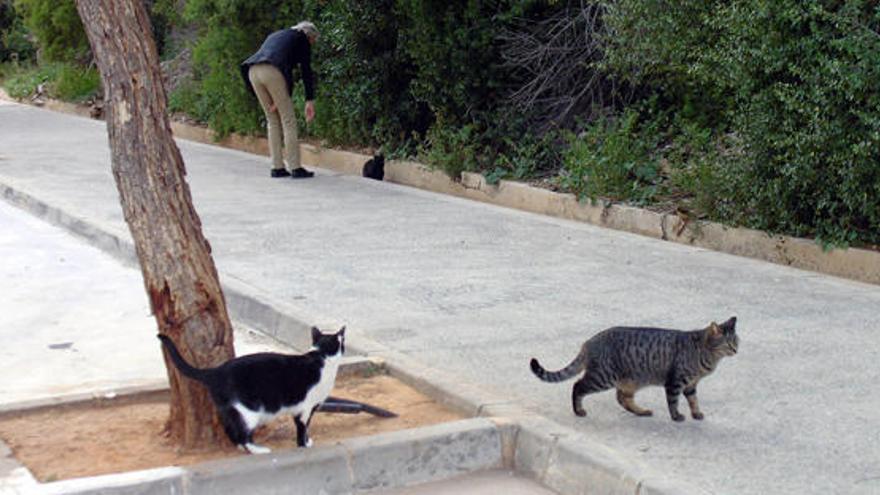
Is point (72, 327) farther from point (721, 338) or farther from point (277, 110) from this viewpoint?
point (277, 110)

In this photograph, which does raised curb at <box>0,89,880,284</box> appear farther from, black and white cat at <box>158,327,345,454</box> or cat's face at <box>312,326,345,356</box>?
black and white cat at <box>158,327,345,454</box>

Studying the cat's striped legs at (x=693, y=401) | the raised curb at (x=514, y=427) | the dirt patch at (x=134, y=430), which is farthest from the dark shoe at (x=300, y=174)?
the cat's striped legs at (x=693, y=401)

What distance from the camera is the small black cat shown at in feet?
50.2

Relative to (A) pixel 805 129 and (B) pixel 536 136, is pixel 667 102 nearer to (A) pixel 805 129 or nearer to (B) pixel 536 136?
(B) pixel 536 136

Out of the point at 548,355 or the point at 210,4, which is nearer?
the point at 548,355

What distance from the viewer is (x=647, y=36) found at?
1150 centimetres

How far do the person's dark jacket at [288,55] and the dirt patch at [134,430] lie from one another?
8588 mm

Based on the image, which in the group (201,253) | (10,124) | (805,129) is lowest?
(10,124)

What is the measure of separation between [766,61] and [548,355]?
3725 mm

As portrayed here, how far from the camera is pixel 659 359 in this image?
5.93 meters

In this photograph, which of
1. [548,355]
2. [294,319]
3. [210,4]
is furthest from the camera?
[210,4]

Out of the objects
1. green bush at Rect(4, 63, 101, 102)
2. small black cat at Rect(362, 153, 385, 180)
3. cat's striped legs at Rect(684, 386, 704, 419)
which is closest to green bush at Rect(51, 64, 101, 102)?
green bush at Rect(4, 63, 101, 102)

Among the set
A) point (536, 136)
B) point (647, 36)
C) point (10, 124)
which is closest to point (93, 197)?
point (536, 136)

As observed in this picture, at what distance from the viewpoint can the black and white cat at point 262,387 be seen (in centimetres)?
549
